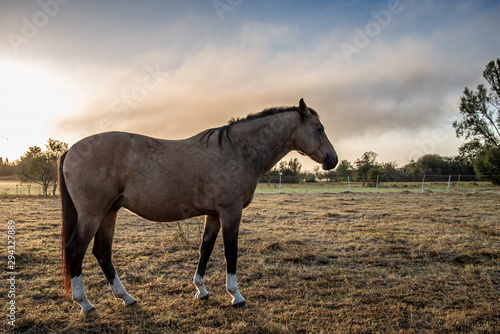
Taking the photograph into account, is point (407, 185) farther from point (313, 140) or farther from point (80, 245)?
point (80, 245)

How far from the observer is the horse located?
10.8 feet

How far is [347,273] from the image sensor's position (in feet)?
14.8

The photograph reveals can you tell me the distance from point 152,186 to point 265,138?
1550 mm

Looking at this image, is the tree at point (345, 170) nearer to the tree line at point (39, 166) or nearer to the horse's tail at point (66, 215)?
the tree line at point (39, 166)

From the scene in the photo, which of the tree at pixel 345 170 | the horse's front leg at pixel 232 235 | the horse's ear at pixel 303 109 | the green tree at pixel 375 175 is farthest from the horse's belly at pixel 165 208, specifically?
the tree at pixel 345 170

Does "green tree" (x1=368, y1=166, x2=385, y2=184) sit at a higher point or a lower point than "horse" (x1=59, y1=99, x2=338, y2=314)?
higher

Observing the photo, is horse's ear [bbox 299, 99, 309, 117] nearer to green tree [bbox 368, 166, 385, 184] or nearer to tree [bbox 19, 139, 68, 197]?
tree [bbox 19, 139, 68, 197]

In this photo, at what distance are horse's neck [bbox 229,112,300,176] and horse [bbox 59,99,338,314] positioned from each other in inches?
0.5

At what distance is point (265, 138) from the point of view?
3912mm

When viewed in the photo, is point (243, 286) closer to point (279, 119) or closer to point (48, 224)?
point (279, 119)

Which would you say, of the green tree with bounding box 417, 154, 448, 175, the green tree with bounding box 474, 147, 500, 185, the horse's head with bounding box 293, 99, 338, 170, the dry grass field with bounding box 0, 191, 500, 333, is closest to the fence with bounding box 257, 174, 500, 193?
the green tree with bounding box 474, 147, 500, 185

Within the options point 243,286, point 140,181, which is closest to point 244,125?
point 140,181

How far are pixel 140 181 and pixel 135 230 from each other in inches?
214

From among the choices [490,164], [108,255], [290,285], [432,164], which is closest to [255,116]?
[290,285]
